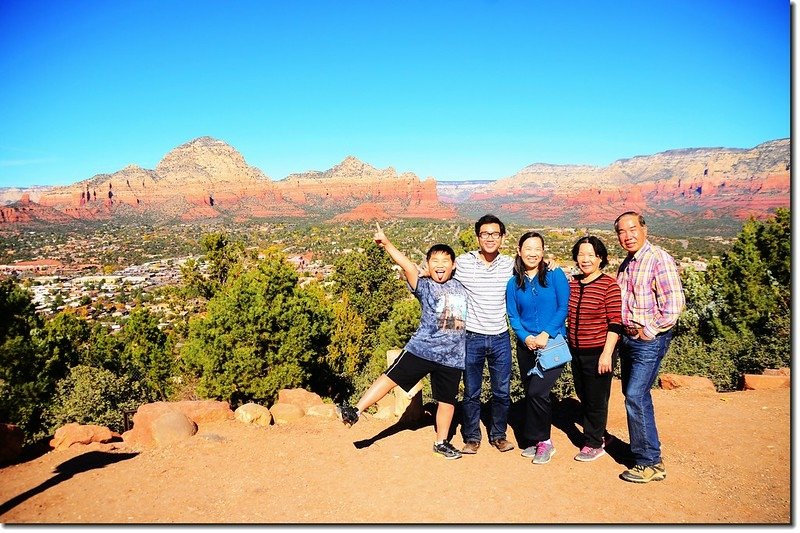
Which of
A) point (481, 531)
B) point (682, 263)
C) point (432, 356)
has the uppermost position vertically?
point (432, 356)

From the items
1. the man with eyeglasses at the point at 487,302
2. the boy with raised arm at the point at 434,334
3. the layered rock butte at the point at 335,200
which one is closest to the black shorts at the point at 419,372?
the boy with raised arm at the point at 434,334

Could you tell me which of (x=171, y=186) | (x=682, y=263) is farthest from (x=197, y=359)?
(x=171, y=186)

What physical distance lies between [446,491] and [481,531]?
668mm

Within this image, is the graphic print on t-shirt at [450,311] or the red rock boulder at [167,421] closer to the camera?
the graphic print on t-shirt at [450,311]

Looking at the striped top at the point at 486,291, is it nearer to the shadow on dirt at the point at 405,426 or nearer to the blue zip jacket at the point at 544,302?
the blue zip jacket at the point at 544,302

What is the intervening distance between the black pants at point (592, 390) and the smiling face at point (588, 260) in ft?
2.55

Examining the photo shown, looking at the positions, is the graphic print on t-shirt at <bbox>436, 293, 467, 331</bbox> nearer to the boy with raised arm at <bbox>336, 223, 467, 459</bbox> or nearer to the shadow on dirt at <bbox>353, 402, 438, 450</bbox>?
the boy with raised arm at <bbox>336, 223, 467, 459</bbox>

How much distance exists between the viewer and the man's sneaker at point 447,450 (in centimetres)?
512

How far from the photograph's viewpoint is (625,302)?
14.8ft

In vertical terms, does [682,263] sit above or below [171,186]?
below

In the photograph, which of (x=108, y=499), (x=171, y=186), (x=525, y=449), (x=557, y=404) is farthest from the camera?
(x=171, y=186)

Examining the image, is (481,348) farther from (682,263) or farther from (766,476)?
(682,263)

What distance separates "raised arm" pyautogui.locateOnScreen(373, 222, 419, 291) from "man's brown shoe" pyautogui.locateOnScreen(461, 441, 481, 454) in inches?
74.7

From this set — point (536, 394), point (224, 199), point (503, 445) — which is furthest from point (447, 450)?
point (224, 199)
